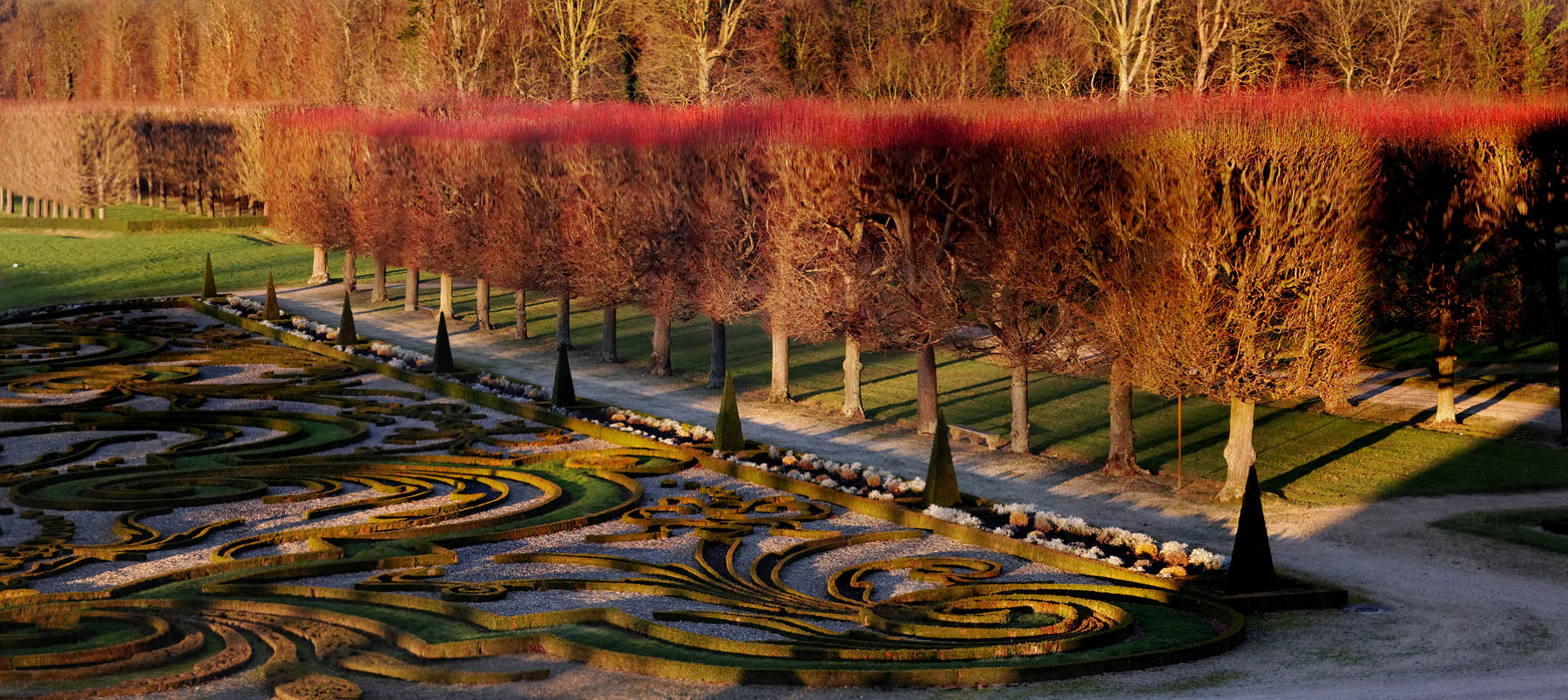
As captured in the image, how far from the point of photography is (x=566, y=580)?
18.5 metres

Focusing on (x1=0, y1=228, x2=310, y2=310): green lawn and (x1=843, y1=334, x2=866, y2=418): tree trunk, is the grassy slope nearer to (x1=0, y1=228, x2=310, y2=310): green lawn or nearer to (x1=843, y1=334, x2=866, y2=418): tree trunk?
(x1=843, y1=334, x2=866, y2=418): tree trunk

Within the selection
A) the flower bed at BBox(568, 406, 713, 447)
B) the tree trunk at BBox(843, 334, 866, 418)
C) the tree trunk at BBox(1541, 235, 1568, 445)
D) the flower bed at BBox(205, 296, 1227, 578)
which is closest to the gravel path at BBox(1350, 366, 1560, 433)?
the tree trunk at BBox(1541, 235, 1568, 445)

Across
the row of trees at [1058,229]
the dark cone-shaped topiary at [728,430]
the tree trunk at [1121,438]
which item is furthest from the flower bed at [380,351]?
the tree trunk at [1121,438]

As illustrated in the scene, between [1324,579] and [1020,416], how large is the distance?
396 inches

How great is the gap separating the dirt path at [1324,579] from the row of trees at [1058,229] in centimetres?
177

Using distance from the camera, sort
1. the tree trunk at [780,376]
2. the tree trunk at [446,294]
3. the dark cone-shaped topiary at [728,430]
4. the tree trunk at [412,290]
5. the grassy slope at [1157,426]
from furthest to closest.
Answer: the tree trunk at [412,290]
the tree trunk at [446,294]
the tree trunk at [780,376]
the grassy slope at [1157,426]
the dark cone-shaped topiary at [728,430]

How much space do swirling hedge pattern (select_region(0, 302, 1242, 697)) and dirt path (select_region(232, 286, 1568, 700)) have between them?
45 centimetres

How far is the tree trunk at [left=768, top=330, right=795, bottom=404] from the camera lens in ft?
118

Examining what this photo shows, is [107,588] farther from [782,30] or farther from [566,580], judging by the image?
[782,30]

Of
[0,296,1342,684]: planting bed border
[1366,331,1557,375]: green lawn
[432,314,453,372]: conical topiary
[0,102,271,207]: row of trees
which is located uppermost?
[0,102,271,207]: row of trees

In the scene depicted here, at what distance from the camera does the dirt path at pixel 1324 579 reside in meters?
15.5

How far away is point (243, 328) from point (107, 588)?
26.2 m

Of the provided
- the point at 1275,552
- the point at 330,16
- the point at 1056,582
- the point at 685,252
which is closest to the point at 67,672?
the point at 1056,582

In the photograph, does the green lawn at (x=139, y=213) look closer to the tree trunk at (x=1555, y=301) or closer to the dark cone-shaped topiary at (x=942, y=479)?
the tree trunk at (x=1555, y=301)
